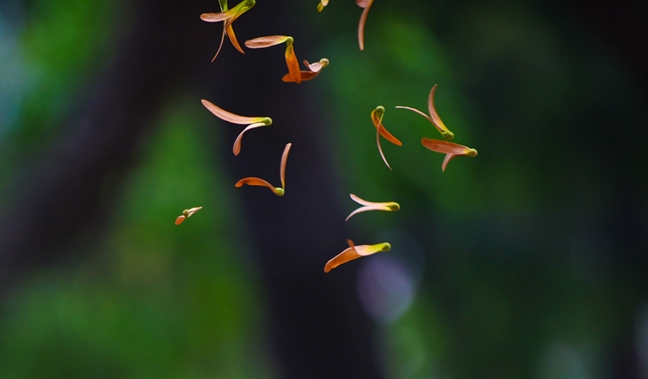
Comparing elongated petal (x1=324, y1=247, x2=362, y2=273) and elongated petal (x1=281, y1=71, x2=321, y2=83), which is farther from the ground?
elongated petal (x1=281, y1=71, x2=321, y2=83)

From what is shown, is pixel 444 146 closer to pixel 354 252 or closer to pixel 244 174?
pixel 354 252

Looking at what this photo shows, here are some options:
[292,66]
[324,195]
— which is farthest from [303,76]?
[324,195]

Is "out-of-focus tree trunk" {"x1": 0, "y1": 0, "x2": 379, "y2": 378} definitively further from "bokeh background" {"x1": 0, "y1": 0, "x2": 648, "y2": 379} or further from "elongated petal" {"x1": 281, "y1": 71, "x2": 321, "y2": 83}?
"elongated petal" {"x1": 281, "y1": 71, "x2": 321, "y2": 83}

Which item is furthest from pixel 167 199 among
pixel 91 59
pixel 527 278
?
pixel 527 278

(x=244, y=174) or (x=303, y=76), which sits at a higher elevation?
(x=303, y=76)

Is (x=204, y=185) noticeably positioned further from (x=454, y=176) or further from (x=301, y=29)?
(x=454, y=176)

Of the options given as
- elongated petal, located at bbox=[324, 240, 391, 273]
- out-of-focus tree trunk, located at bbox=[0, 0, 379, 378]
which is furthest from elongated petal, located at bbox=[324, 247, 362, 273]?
out-of-focus tree trunk, located at bbox=[0, 0, 379, 378]

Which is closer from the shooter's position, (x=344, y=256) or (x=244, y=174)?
(x=344, y=256)
